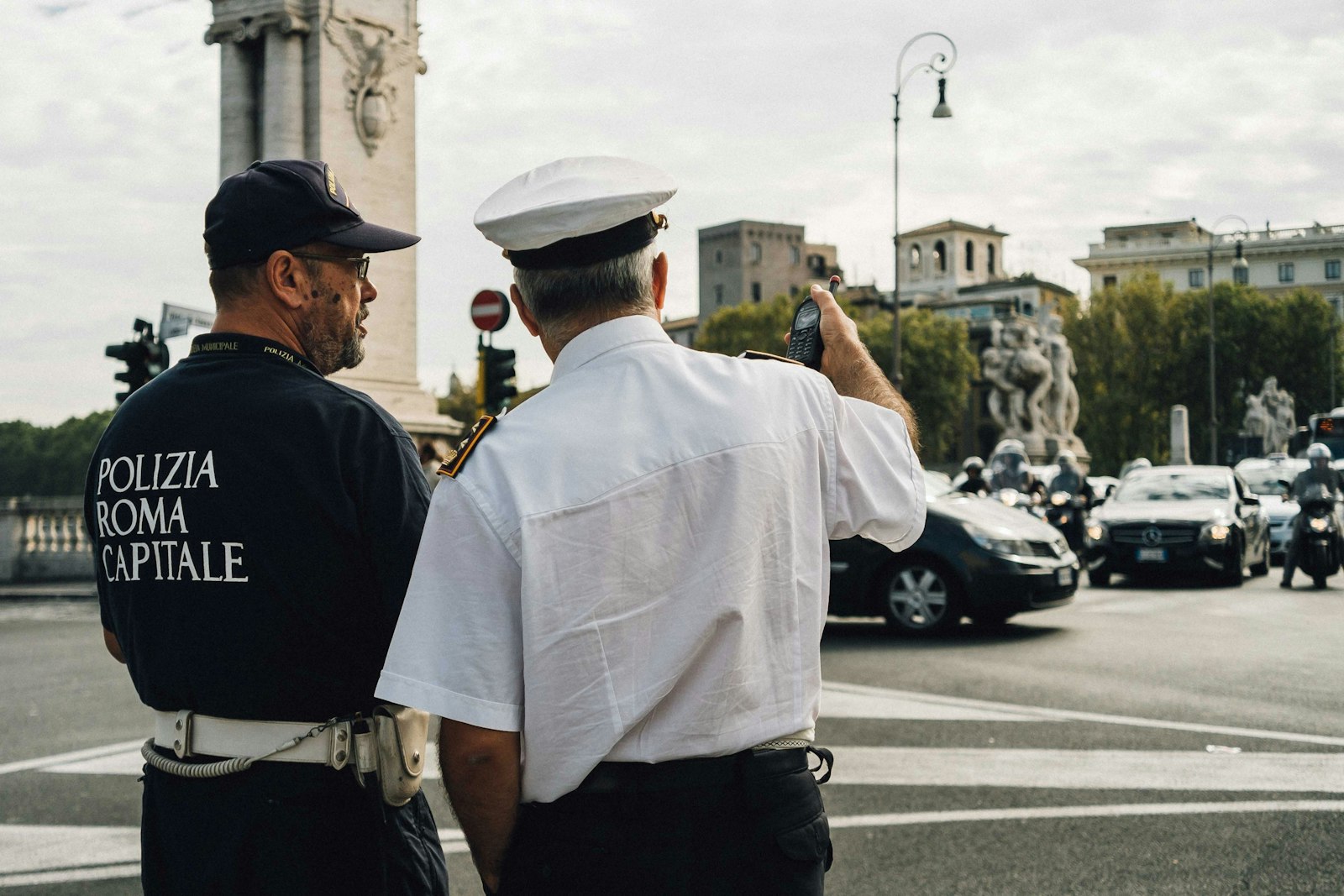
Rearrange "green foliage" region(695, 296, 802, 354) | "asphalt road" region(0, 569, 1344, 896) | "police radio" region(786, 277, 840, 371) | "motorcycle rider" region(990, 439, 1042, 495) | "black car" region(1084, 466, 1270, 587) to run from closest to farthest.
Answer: "police radio" region(786, 277, 840, 371) < "asphalt road" region(0, 569, 1344, 896) < "black car" region(1084, 466, 1270, 587) < "motorcycle rider" region(990, 439, 1042, 495) < "green foliage" region(695, 296, 802, 354)

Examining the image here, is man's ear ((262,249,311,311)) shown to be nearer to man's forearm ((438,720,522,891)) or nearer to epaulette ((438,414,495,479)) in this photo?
epaulette ((438,414,495,479))

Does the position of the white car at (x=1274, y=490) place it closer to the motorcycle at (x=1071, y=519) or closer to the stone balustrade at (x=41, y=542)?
the motorcycle at (x=1071, y=519)

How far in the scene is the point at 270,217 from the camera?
2340mm

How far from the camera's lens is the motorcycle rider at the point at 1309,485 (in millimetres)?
15383

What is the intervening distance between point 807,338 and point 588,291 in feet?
1.60

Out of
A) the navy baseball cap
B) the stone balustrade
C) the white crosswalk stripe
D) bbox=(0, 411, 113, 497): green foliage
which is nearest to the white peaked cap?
the navy baseball cap

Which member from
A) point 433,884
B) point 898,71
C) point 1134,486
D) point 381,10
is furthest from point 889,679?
point 898,71

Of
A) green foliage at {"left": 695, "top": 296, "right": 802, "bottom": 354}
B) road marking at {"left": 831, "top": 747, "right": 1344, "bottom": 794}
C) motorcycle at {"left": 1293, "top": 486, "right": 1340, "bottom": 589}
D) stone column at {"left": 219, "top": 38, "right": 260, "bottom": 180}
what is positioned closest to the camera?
road marking at {"left": 831, "top": 747, "right": 1344, "bottom": 794}

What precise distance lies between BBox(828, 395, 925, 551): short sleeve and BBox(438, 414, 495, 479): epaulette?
516 millimetres

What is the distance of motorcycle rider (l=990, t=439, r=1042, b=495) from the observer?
18922 millimetres

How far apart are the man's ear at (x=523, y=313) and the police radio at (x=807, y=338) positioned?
459 mm

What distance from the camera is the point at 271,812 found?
6.87ft

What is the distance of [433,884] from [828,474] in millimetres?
974

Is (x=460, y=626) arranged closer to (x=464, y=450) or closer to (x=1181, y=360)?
(x=464, y=450)
